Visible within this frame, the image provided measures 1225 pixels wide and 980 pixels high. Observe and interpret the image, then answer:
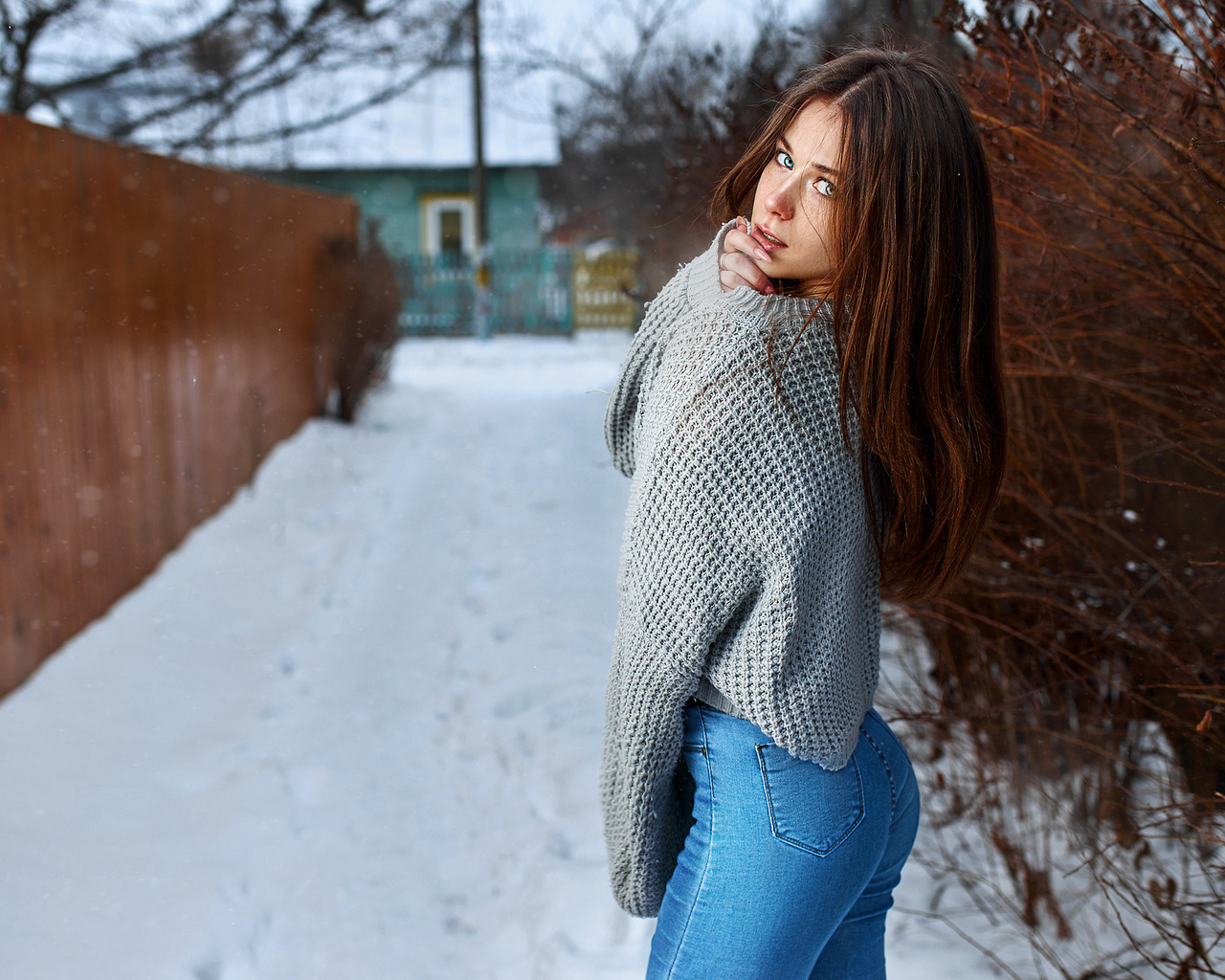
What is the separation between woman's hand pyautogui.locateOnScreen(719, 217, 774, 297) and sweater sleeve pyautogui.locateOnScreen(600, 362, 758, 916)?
0.18m

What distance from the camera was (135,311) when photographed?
4.20 meters

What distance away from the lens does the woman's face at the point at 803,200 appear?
111 cm

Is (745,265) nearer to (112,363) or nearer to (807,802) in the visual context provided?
(807,802)

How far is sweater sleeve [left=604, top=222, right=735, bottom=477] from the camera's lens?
1.21 m

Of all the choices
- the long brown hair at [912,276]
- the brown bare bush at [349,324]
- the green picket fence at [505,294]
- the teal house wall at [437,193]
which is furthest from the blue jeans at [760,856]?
the teal house wall at [437,193]

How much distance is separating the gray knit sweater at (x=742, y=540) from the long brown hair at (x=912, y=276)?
0.17ft

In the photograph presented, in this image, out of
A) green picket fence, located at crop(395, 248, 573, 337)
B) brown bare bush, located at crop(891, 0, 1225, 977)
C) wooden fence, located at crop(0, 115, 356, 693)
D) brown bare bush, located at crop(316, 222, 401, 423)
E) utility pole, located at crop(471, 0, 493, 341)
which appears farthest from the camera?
green picket fence, located at crop(395, 248, 573, 337)

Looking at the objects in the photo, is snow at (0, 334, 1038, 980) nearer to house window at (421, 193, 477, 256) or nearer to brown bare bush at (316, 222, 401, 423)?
brown bare bush at (316, 222, 401, 423)

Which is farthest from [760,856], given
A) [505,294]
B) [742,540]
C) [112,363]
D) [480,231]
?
[505,294]

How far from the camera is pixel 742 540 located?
1085mm

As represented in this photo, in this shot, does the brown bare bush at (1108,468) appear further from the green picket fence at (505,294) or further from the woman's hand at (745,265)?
the green picket fence at (505,294)

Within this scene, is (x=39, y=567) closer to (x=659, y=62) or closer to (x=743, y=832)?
(x=743, y=832)

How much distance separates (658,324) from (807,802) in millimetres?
617

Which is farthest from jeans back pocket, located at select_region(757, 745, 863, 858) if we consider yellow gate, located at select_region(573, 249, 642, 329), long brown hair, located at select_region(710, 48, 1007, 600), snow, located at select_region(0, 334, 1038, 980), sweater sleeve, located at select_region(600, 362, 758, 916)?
yellow gate, located at select_region(573, 249, 642, 329)
